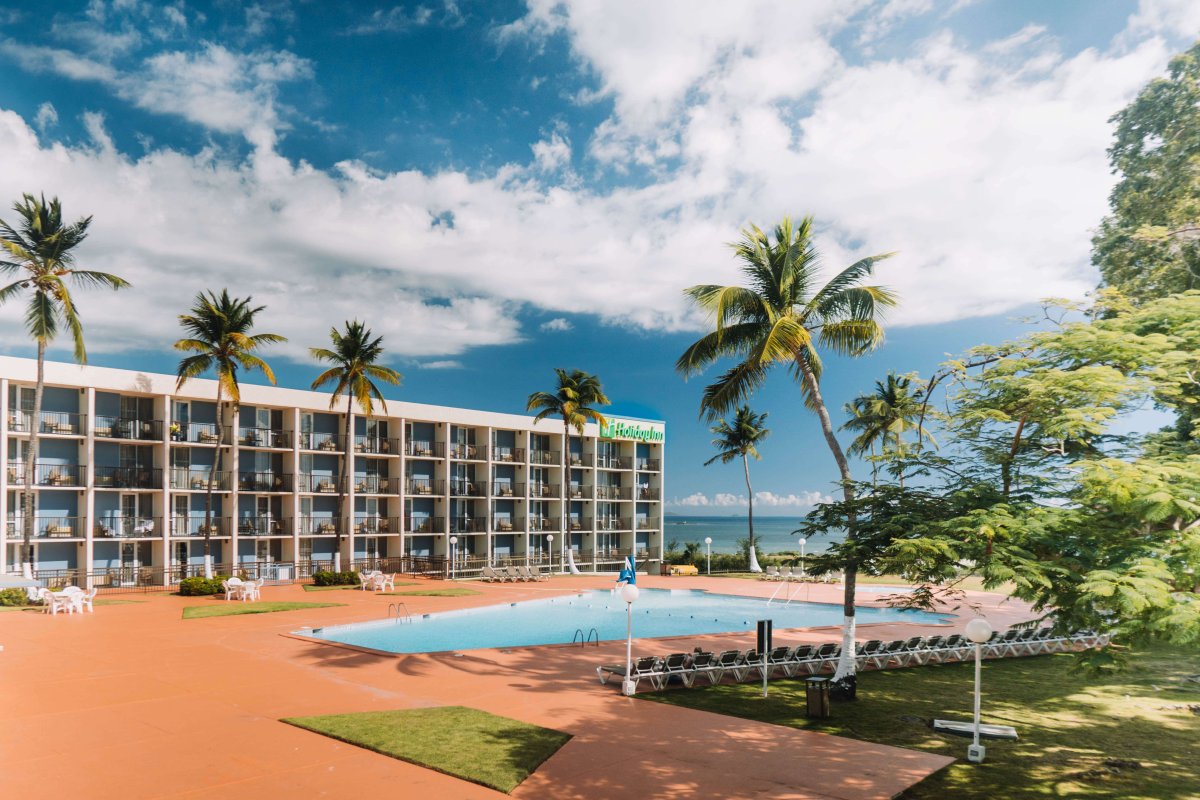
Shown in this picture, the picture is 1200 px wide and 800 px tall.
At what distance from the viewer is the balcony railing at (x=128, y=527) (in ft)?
111

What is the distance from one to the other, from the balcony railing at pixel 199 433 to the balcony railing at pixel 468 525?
573 inches

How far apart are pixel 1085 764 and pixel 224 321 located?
110ft

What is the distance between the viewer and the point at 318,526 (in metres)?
41.7

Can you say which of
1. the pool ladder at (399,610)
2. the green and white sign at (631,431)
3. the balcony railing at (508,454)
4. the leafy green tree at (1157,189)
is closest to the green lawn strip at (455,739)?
the pool ladder at (399,610)

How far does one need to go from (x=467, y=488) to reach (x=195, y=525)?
15.5 meters

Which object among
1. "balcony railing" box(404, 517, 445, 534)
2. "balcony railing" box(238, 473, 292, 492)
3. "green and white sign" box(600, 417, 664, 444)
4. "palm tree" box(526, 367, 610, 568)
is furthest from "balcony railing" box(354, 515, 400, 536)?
"green and white sign" box(600, 417, 664, 444)

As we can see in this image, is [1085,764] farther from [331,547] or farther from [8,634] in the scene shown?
[331,547]

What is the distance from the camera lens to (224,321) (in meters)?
33.6

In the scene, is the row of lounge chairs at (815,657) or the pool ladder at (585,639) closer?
the row of lounge chairs at (815,657)

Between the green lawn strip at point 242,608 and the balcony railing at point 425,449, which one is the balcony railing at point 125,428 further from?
the balcony railing at point 425,449

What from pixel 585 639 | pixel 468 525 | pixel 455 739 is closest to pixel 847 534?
pixel 455 739

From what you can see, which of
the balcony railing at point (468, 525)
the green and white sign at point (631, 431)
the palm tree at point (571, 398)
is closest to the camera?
the palm tree at point (571, 398)

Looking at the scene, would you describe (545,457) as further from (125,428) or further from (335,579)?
(125,428)

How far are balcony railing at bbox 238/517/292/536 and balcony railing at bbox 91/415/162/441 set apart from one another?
6.11 meters
